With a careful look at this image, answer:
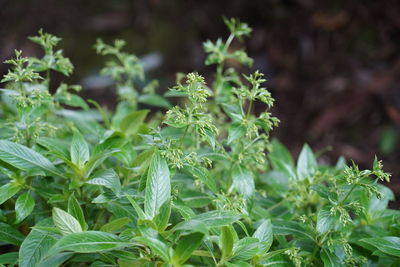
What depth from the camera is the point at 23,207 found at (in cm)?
104

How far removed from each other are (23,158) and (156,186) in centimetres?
32

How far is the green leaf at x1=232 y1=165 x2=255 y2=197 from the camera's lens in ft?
3.71

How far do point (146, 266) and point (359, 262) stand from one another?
20.2 inches

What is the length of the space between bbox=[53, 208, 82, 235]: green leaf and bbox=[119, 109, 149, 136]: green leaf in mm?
487

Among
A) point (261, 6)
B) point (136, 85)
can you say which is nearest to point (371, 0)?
Answer: point (261, 6)

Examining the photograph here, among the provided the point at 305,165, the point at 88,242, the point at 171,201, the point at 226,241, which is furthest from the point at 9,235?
the point at 305,165

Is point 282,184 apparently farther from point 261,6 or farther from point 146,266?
point 261,6

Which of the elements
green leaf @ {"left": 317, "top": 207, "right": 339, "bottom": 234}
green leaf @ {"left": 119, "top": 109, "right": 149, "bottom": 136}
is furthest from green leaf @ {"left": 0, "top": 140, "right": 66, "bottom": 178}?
green leaf @ {"left": 317, "top": 207, "right": 339, "bottom": 234}

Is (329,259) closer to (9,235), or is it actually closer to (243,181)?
(243,181)

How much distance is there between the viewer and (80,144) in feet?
3.70

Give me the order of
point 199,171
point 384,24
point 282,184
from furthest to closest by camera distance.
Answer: point 384,24 < point 282,184 < point 199,171

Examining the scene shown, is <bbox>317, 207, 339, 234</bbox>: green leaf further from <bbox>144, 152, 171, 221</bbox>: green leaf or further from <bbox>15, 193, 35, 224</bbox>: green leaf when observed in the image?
<bbox>15, 193, 35, 224</bbox>: green leaf

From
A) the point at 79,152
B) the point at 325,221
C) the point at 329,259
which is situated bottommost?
the point at 329,259

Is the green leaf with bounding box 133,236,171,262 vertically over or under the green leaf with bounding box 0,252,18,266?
over
